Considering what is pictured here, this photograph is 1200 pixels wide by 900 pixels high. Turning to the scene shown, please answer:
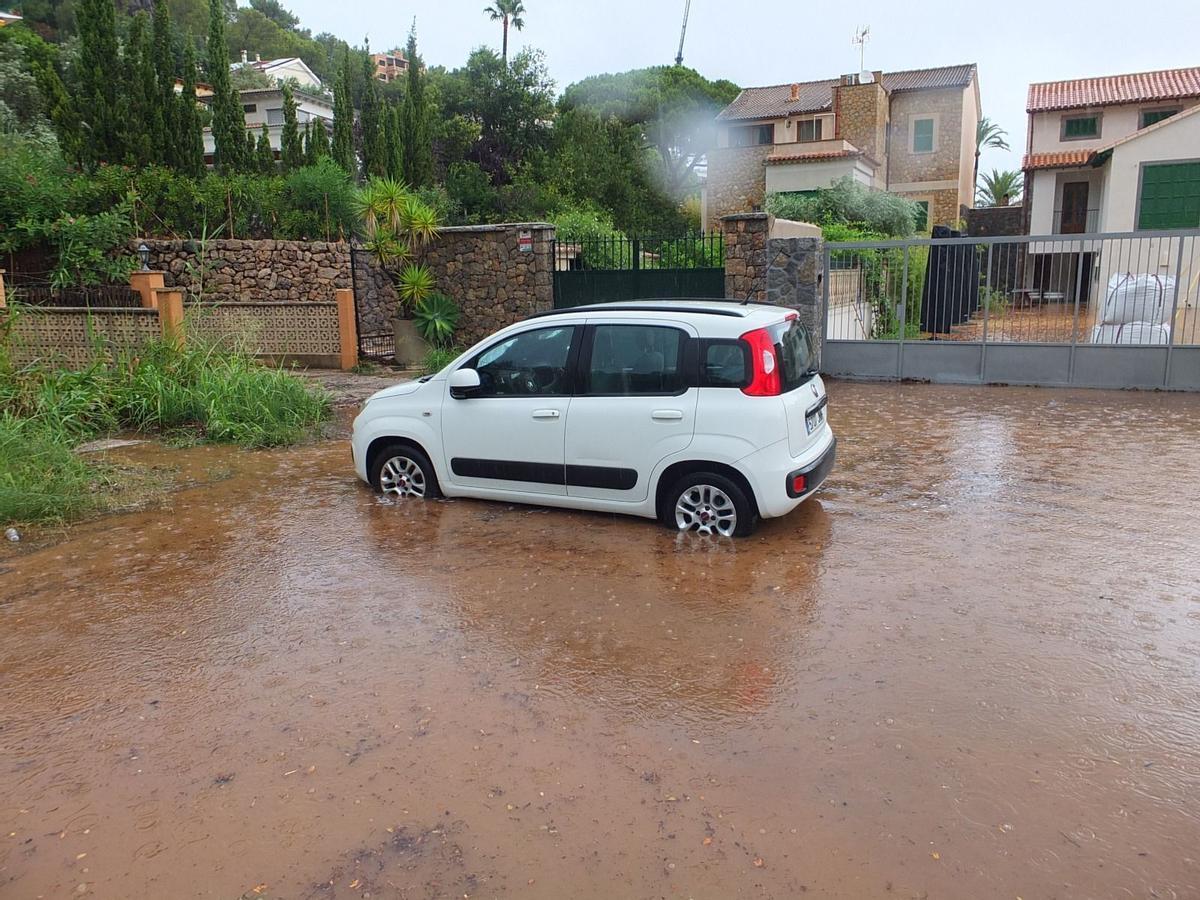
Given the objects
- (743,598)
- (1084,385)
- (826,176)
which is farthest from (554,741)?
(826,176)

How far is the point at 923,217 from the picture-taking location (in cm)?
3322

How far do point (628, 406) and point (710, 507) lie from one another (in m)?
0.92

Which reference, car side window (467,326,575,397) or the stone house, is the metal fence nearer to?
car side window (467,326,575,397)

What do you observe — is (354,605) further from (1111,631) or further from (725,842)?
(1111,631)

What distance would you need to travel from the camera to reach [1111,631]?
15.0 ft

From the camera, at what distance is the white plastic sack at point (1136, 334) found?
1230 cm

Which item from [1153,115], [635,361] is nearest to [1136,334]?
[635,361]

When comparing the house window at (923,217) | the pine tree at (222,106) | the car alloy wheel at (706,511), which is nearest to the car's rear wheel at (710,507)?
the car alloy wheel at (706,511)

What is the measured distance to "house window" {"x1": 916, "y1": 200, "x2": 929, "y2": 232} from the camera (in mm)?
30837

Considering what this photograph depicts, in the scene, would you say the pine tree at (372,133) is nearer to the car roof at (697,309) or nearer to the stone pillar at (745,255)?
the stone pillar at (745,255)

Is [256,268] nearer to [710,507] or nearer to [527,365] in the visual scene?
[527,365]

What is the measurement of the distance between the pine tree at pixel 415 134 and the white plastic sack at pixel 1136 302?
801 inches

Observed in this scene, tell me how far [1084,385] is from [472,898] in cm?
1256

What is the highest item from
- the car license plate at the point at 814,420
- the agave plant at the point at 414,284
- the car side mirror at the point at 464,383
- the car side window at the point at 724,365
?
the agave plant at the point at 414,284
